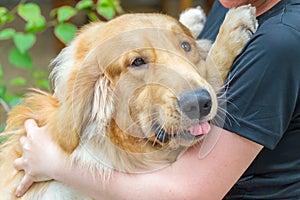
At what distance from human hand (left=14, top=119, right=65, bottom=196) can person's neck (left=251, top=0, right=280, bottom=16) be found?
2.74 feet

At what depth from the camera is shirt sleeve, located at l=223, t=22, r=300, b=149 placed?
1733 millimetres

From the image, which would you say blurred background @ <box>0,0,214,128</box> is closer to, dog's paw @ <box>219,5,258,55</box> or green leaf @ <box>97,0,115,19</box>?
green leaf @ <box>97,0,115,19</box>

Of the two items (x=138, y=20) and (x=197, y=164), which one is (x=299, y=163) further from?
(x=138, y=20)

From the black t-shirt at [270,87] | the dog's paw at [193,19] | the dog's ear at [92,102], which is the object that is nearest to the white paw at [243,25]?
the black t-shirt at [270,87]

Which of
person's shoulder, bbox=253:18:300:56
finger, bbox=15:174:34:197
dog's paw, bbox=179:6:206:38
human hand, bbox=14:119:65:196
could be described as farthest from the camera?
dog's paw, bbox=179:6:206:38

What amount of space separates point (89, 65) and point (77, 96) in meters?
0.12

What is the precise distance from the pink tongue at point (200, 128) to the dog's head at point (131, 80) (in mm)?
20

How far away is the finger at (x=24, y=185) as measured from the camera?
83.7 inches

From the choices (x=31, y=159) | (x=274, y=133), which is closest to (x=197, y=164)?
(x=274, y=133)

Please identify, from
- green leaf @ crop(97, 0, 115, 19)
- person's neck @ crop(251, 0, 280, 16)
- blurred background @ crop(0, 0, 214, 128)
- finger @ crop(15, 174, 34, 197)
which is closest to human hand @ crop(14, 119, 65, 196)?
finger @ crop(15, 174, 34, 197)

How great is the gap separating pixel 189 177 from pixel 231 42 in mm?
498

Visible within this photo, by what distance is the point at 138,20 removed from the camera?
2.01m

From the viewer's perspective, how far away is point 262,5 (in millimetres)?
2057

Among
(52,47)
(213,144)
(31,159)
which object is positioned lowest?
(52,47)
